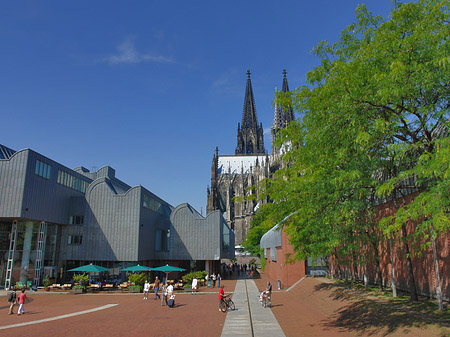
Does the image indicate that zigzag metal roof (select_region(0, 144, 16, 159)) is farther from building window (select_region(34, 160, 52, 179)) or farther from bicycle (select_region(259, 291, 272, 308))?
bicycle (select_region(259, 291, 272, 308))

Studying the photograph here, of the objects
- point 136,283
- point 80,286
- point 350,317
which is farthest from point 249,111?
point 350,317

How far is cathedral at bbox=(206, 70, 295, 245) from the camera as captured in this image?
334 ft

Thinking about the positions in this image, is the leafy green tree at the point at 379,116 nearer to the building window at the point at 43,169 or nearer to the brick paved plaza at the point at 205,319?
the brick paved plaza at the point at 205,319

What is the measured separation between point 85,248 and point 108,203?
5.73 m

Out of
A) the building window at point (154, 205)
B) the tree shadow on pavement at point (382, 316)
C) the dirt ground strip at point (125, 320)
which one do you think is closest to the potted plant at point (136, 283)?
the dirt ground strip at point (125, 320)

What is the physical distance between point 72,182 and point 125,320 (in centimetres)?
2893

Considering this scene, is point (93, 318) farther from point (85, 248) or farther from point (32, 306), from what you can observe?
point (85, 248)

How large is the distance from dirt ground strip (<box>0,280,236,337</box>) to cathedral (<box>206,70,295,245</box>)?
6650 cm

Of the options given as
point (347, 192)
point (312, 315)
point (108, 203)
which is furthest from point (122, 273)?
point (347, 192)

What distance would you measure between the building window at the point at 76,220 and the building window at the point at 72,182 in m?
3.72

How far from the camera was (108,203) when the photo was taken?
132 feet

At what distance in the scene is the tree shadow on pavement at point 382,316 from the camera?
39.6ft

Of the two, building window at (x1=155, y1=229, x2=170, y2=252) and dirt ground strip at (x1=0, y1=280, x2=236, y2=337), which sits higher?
building window at (x1=155, y1=229, x2=170, y2=252)

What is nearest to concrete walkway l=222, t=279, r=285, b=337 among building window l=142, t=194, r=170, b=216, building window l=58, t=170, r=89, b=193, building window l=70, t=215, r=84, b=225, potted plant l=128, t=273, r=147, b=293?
potted plant l=128, t=273, r=147, b=293
